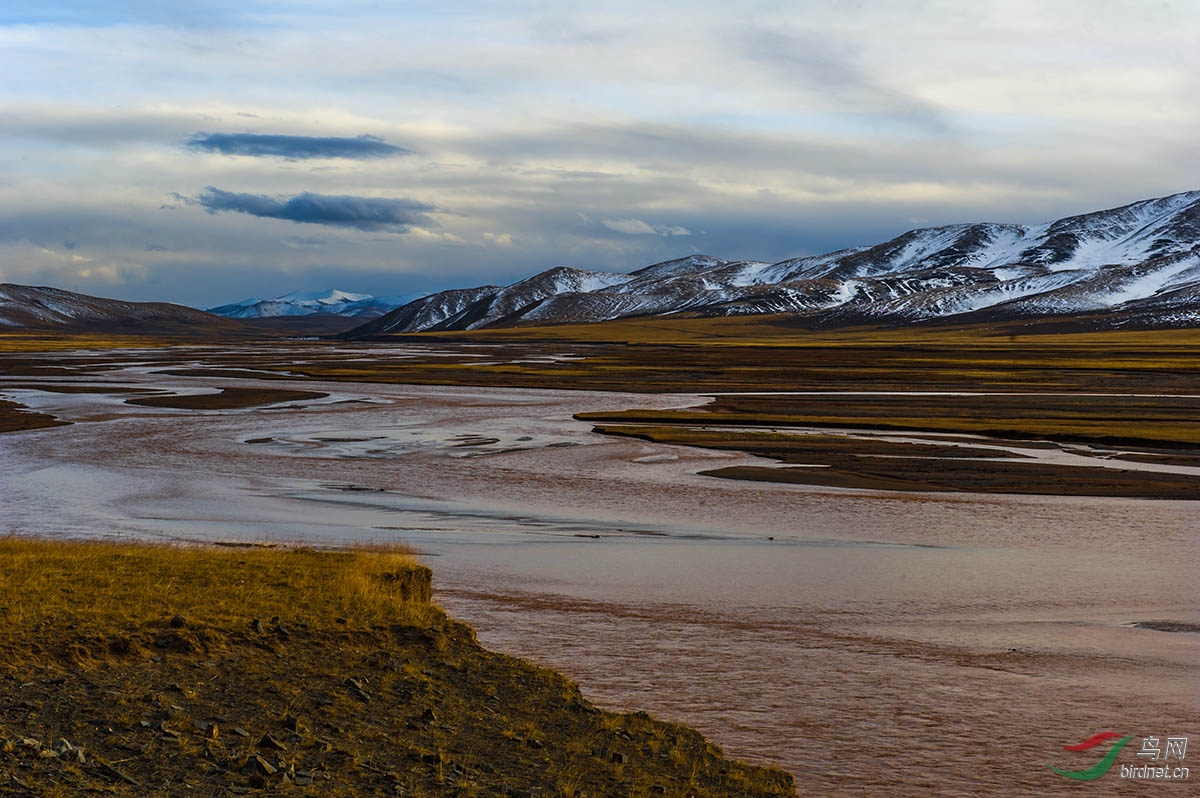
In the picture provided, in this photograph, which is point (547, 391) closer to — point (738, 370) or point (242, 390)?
point (242, 390)

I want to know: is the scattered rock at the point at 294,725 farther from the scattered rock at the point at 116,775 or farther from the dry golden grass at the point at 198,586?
the dry golden grass at the point at 198,586

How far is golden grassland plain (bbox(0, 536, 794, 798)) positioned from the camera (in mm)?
10258

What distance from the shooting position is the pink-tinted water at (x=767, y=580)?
14.3 m

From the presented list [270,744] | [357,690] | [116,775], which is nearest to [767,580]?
[357,690]

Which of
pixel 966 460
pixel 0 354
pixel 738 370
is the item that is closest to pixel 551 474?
pixel 966 460

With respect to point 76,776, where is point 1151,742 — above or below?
below

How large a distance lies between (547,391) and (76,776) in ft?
235

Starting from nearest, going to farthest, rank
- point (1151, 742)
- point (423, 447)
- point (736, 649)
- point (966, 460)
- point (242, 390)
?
point (1151, 742), point (736, 649), point (966, 460), point (423, 447), point (242, 390)

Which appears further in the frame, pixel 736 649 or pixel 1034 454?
pixel 1034 454

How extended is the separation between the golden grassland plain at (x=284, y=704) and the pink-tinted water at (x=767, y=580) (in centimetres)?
173

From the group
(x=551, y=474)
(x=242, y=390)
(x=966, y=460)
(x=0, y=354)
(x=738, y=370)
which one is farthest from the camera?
(x=0, y=354)

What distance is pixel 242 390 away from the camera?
262ft

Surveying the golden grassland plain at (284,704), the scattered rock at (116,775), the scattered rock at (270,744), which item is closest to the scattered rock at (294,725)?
the golden grassland plain at (284,704)

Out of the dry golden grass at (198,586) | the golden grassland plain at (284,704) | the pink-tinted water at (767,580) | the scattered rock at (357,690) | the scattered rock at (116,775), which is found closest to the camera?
the scattered rock at (116,775)
